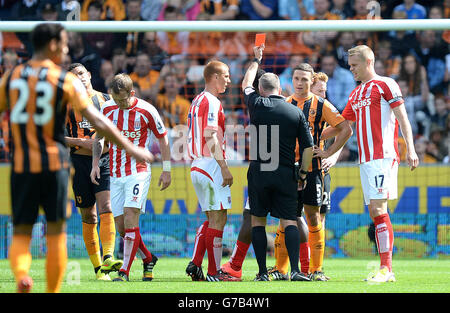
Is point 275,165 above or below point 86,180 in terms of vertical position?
above

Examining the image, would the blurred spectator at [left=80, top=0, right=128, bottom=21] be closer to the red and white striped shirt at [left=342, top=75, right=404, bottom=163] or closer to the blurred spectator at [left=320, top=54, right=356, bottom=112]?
the blurred spectator at [left=320, top=54, right=356, bottom=112]

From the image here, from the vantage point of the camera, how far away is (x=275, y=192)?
7.77m

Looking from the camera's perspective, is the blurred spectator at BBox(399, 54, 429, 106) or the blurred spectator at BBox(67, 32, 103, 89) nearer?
the blurred spectator at BBox(67, 32, 103, 89)

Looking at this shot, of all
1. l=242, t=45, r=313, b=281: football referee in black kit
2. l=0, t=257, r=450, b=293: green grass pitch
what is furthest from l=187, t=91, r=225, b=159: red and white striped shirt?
l=0, t=257, r=450, b=293: green grass pitch

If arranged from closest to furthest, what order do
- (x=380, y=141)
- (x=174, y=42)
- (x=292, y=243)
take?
(x=292, y=243) → (x=380, y=141) → (x=174, y=42)

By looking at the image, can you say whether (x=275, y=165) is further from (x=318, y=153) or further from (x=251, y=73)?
(x=251, y=73)

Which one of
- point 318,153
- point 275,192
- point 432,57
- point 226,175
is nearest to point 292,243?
point 275,192

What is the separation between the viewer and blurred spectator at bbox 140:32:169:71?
46.8 ft

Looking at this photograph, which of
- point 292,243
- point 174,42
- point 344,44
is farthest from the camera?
point 174,42

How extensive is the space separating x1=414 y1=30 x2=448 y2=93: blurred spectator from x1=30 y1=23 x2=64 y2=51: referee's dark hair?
10.3 m

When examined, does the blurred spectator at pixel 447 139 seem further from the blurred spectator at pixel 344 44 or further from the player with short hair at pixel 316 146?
the player with short hair at pixel 316 146

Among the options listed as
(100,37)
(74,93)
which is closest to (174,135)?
(100,37)

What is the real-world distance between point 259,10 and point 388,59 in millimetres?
2892
